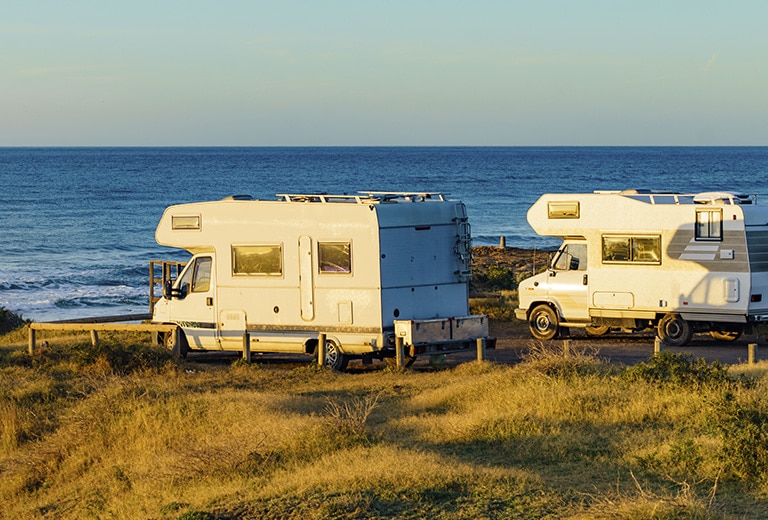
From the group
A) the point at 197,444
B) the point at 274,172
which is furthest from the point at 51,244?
the point at 274,172

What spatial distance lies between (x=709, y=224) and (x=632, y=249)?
1568 millimetres

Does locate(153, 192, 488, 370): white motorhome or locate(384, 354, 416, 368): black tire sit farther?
locate(384, 354, 416, 368): black tire

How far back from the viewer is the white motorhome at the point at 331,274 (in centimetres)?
1859

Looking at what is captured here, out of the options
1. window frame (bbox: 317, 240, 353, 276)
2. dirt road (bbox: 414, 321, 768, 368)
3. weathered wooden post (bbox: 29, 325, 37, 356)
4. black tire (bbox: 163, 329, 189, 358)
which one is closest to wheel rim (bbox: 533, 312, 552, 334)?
dirt road (bbox: 414, 321, 768, 368)

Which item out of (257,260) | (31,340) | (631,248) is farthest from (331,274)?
(631,248)

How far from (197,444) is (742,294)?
39.5ft

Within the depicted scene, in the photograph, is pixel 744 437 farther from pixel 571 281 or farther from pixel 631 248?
pixel 571 281

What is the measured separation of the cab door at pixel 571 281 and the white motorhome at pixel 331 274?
12.1 ft

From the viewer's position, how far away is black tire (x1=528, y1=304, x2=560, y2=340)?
902 inches

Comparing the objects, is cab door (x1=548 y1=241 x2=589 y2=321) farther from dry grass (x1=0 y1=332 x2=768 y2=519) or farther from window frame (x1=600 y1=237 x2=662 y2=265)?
dry grass (x1=0 y1=332 x2=768 y2=519)

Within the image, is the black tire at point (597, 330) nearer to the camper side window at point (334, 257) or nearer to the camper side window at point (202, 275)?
the camper side window at point (334, 257)

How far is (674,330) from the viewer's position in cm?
2152

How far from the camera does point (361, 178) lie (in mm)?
119062

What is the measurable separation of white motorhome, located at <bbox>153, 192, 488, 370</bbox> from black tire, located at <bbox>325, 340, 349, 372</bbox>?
2cm
